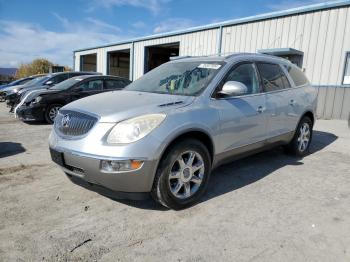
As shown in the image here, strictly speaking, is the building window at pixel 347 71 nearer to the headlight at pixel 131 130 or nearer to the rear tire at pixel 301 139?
the rear tire at pixel 301 139

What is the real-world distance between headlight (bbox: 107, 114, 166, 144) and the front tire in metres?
0.36

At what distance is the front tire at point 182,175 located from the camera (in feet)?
10.7

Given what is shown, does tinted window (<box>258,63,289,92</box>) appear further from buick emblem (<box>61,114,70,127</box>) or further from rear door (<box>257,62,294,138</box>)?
buick emblem (<box>61,114,70,127</box>)

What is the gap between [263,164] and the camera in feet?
17.3

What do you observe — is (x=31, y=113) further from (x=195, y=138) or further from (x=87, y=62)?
(x=87, y=62)

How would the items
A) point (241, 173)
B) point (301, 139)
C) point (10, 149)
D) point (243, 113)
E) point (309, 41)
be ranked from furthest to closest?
point (309, 41) → point (10, 149) → point (301, 139) → point (241, 173) → point (243, 113)

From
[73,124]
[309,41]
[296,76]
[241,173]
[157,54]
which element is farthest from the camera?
[157,54]

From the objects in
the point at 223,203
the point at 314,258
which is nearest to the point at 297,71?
the point at 223,203

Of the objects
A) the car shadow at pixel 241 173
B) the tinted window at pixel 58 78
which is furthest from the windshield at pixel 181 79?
the tinted window at pixel 58 78

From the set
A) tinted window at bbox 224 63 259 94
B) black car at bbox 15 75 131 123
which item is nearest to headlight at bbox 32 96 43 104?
black car at bbox 15 75 131 123

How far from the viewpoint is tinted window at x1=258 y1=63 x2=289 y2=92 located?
4.72 metres

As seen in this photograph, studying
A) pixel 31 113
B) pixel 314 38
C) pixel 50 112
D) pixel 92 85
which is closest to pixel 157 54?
pixel 314 38

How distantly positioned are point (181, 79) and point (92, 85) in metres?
6.46

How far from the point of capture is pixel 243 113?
411 cm
